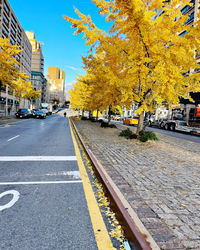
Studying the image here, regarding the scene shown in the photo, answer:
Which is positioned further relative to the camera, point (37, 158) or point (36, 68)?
point (36, 68)

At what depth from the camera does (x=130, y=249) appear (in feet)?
6.75

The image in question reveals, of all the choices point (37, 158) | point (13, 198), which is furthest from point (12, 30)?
point (13, 198)

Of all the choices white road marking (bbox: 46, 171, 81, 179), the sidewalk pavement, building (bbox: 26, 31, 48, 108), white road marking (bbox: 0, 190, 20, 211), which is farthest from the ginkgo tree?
building (bbox: 26, 31, 48, 108)

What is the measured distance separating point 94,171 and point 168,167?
7.89 ft

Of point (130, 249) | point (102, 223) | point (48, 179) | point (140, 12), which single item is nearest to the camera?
point (130, 249)

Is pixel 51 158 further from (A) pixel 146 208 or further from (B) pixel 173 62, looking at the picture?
(B) pixel 173 62

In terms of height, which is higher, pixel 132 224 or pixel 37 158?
pixel 132 224

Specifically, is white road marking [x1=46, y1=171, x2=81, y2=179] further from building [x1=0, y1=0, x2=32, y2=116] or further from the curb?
building [x1=0, y1=0, x2=32, y2=116]

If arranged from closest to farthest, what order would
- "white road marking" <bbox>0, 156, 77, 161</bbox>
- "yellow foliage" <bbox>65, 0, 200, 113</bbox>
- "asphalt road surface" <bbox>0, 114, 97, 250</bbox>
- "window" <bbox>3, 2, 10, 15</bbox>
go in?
"asphalt road surface" <bbox>0, 114, 97, 250</bbox>, "white road marking" <bbox>0, 156, 77, 161</bbox>, "yellow foliage" <bbox>65, 0, 200, 113</bbox>, "window" <bbox>3, 2, 10, 15</bbox>

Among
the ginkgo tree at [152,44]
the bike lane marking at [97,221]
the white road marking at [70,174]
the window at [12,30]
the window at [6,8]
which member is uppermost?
the window at [6,8]

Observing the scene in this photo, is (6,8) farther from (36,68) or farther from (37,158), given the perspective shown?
(36,68)

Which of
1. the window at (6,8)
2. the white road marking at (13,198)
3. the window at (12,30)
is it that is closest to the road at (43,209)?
the white road marking at (13,198)

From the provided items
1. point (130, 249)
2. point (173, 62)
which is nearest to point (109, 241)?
point (130, 249)

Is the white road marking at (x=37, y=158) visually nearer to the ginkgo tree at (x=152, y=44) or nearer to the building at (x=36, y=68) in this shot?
the ginkgo tree at (x=152, y=44)
